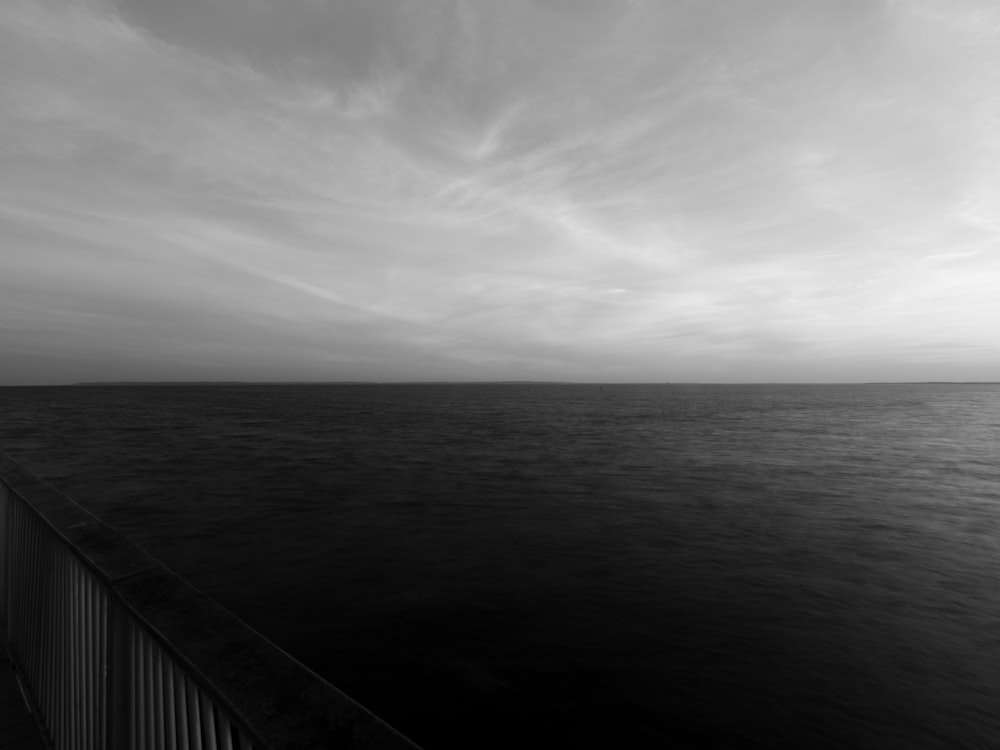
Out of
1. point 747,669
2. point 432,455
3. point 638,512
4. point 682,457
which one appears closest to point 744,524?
point 638,512

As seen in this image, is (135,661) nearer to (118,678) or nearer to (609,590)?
(118,678)

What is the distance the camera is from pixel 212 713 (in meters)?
2.04

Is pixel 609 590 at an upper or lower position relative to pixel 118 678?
lower

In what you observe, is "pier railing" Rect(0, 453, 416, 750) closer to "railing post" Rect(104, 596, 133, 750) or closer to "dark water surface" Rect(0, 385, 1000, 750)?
"railing post" Rect(104, 596, 133, 750)

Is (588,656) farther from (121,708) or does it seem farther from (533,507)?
(533,507)

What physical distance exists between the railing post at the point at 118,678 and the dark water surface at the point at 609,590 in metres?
6.01

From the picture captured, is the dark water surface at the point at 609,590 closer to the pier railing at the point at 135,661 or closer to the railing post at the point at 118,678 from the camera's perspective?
the pier railing at the point at 135,661

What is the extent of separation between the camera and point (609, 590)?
495 inches

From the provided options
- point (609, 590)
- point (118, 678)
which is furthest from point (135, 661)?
point (609, 590)

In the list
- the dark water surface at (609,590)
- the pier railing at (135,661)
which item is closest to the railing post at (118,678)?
the pier railing at (135,661)

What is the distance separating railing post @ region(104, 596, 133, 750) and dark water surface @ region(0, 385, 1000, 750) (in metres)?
6.01

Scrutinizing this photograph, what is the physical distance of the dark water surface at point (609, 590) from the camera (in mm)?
8305

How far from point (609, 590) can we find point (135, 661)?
11.5 m

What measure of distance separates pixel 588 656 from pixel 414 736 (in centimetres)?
354
